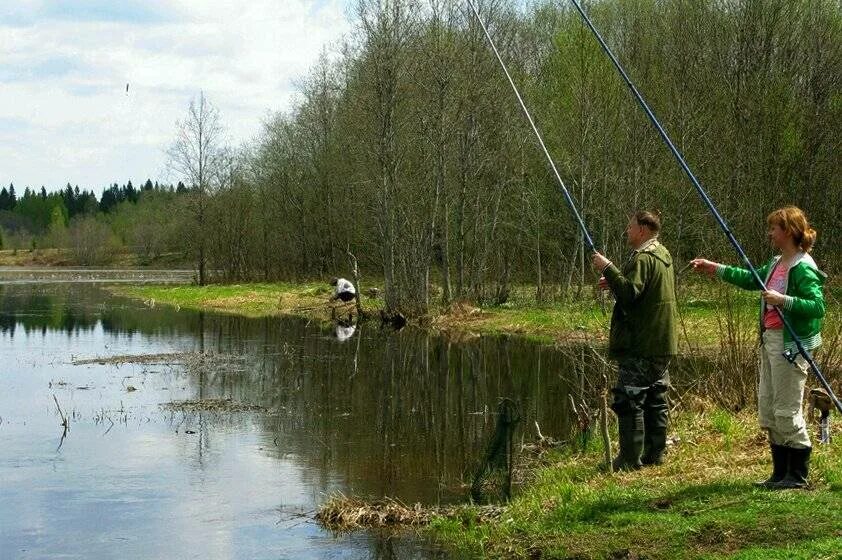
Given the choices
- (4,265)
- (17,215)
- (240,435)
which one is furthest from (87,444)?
(17,215)

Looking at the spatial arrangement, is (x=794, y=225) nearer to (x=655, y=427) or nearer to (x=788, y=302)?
(x=788, y=302)

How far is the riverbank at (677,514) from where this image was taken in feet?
20.9

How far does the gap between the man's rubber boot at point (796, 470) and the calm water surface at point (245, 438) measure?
102 inches

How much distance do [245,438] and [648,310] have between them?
6671 millimetres

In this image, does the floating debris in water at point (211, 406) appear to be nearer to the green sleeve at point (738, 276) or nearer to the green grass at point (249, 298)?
the green sleeve at point (738, 276)

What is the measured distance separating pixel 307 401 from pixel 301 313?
20.4 meters

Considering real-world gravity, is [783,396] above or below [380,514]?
above

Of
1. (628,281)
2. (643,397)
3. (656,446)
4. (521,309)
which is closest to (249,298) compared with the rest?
(521,309)

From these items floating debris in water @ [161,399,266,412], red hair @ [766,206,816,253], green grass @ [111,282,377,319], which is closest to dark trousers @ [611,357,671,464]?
red hair @ [766,206,816,253]

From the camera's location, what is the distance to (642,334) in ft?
27.2

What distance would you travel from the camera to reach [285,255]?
57.6 meters

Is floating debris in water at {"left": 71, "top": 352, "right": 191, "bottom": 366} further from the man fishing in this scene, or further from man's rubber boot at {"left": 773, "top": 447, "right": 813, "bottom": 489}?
man's rubber boot at {"left": 773, "top": 447, "right": 813, "bottom": 489}

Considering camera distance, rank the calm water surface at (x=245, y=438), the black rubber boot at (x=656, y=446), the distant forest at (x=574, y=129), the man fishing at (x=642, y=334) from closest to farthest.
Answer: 1. the man fishing at (x=642, y=334)
2. the black rubber boot at (x=656, y=446)
3. the calm water surface at (x=245, y=438)
4. the distant forest at (x=574, y=129)

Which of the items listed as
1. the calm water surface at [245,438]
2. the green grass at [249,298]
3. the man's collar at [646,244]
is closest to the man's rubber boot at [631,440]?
the man's collar at [646,244]
